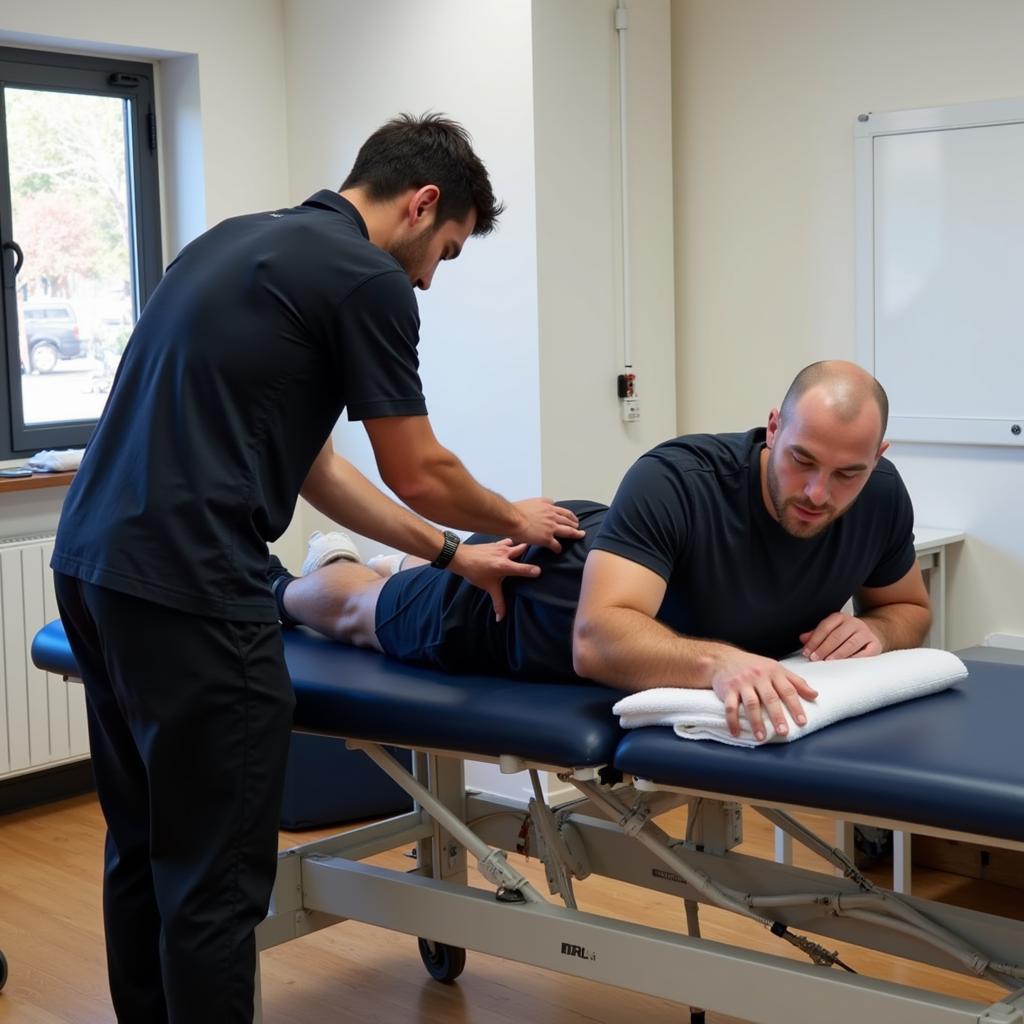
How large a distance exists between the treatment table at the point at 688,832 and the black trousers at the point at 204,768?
22 cm

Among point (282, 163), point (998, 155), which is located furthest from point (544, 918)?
point (282, 163)

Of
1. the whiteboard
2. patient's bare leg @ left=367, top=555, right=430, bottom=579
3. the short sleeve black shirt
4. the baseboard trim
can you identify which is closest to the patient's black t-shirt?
the short sleeve black shirt

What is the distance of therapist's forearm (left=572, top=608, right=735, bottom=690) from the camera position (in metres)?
1.83

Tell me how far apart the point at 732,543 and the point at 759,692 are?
0.32 metres

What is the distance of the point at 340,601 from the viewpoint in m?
2.41

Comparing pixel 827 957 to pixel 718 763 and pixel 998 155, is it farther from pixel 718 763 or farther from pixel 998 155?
pixel 998 155

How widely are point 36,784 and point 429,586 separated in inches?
73.0

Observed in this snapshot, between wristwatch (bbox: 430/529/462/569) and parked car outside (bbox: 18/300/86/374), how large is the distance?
2.03m

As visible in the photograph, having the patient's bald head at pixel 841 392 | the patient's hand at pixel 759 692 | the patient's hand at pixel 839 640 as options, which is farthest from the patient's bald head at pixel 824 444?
the patient's hand at pixel 759 692

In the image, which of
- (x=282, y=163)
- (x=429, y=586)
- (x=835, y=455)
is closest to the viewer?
(x=835, y=455)

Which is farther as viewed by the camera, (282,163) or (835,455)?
(282,163)

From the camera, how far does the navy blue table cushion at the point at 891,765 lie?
4.93 ft

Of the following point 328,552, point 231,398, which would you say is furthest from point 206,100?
point 231,398

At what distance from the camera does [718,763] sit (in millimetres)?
1664
